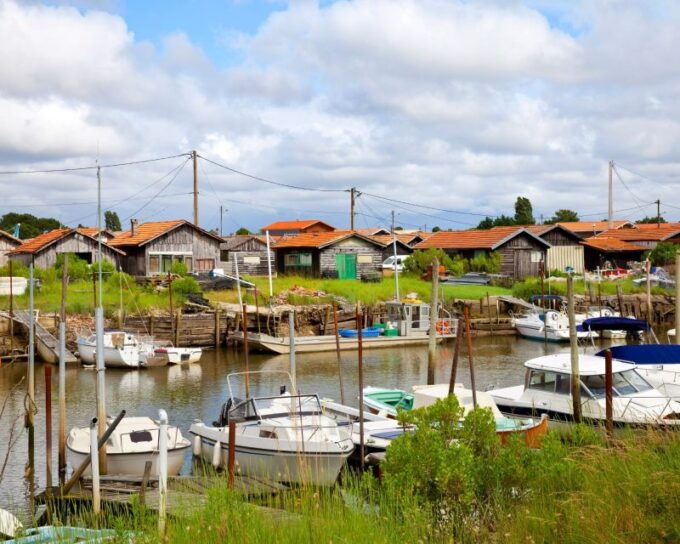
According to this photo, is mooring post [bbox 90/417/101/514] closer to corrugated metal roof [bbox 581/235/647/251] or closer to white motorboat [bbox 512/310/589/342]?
white motorboat [bbox 512/310/589/342]

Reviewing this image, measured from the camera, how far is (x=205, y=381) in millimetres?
32469

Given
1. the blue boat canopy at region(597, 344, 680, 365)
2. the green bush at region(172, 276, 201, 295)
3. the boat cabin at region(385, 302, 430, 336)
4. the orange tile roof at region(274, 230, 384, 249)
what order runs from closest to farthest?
the blue boat canopy at region(597, 344, 680, 365) → the boat cabin at region(385, 302, 430, 336) → the green bush at region(172, 276, 201, 295) → the orange tile roof at region(274, 230, 384, 249)

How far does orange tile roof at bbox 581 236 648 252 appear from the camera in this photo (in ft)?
227

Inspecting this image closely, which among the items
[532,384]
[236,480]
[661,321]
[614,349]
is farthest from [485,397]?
[661,321]

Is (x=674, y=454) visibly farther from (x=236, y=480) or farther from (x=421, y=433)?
(x=236, y=480)

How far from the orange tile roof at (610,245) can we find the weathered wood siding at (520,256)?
8009mm

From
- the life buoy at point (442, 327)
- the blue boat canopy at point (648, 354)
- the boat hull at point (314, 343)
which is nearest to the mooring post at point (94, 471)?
the blue boat canopy at point (648, 354)

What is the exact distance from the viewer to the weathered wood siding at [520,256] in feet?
202

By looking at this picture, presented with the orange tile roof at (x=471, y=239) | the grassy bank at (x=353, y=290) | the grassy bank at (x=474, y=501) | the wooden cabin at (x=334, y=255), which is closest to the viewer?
the grassy bank at (x=474, y=501)

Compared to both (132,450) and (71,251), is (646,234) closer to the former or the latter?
(71,251)

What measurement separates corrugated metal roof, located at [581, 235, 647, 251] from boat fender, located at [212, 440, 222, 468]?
5542 cm

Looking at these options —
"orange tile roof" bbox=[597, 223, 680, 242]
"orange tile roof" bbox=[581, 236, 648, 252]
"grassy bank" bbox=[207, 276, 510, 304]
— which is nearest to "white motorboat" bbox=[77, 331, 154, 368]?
"grassy bank" bbox=[207, 276, 510, 304]

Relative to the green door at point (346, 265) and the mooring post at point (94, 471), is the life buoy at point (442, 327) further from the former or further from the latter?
the mooring post at point (94, 471)

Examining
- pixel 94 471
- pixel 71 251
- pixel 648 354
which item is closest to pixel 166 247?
pixel 71 251
